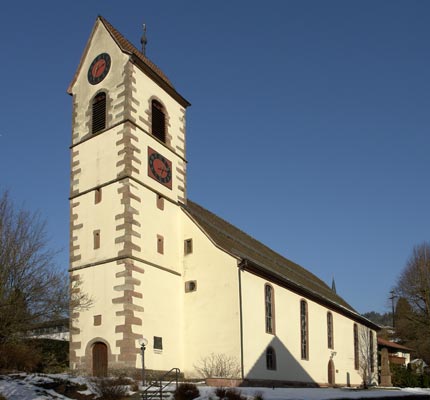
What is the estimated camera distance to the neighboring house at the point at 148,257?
25.4 metres

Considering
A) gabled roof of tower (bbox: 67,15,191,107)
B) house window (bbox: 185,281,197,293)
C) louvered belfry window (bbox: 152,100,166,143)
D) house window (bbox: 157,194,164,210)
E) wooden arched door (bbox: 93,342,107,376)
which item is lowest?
wooden arched door (bbox: 93,342,107,376)

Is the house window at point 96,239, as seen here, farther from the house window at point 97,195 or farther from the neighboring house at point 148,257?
the house window at point 97,195

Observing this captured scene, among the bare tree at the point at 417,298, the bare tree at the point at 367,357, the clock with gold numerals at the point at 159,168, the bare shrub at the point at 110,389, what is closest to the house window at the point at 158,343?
the bare shrub at the point at 110,389

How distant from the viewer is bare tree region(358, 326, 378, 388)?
42.6m

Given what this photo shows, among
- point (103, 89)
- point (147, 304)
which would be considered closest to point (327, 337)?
point (147, 304)

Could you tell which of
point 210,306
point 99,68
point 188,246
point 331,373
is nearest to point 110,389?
point 210,306

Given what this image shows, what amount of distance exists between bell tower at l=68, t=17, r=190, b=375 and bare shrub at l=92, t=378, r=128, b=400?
4599 millimetres

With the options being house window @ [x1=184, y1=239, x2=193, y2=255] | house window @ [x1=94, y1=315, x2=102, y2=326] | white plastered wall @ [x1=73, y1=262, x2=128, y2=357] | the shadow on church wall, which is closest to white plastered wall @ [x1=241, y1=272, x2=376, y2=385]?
the shadow on church wall

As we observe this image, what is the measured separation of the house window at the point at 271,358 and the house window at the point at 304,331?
4141 millimetres

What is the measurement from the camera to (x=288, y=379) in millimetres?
29797

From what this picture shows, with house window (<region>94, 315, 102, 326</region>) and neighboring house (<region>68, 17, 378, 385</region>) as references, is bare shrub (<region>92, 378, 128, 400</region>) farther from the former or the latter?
house window (<region>94, 315, 102, 326</region>)

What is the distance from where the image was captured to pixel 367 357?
4397cm

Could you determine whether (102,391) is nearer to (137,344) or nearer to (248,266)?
(137,344)

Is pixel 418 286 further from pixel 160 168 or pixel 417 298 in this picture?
pixel 160 168
